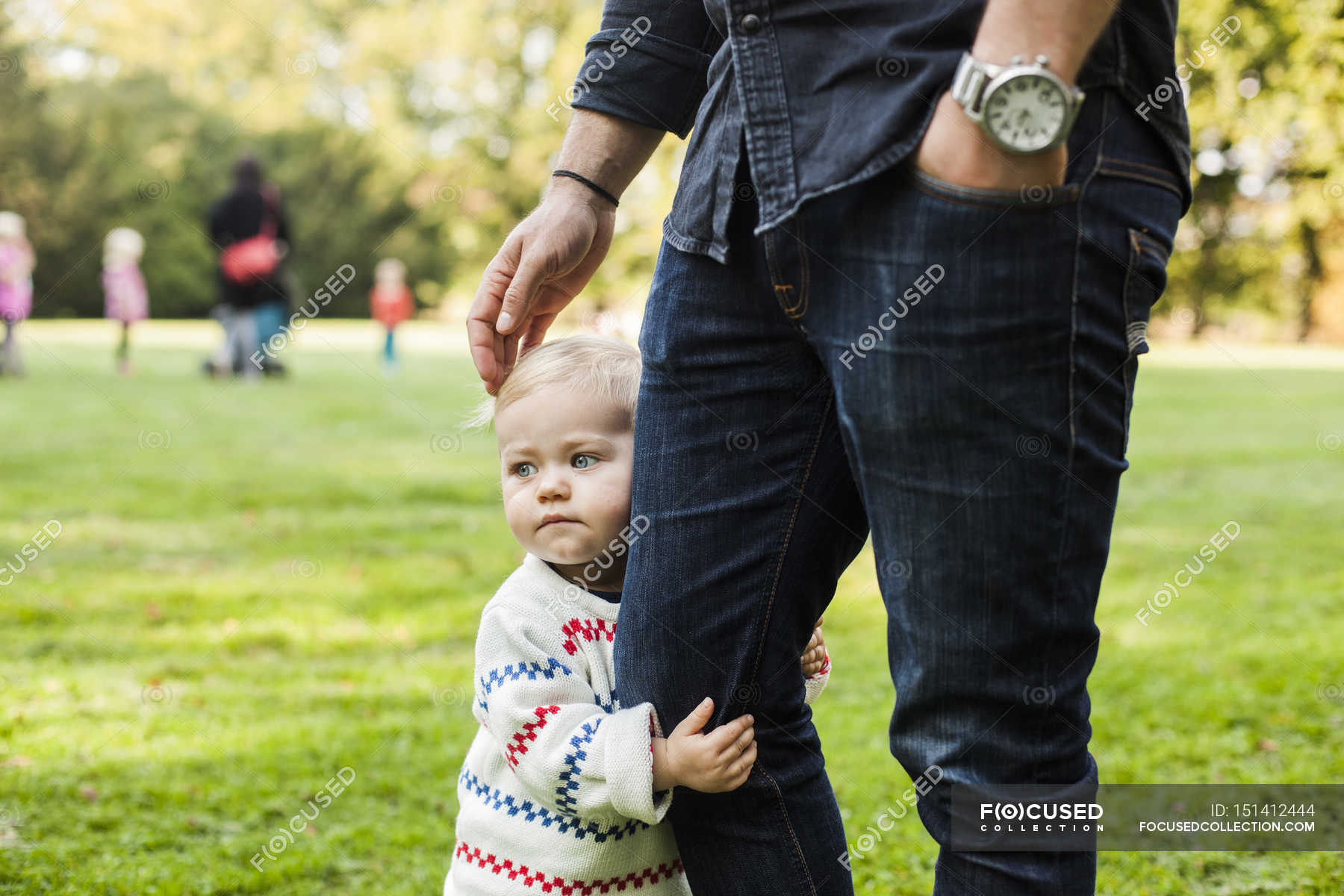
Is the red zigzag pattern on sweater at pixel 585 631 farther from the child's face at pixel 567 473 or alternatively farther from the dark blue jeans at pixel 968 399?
the dark blue jeans at pixel 968 399

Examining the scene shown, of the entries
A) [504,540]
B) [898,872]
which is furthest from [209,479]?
[898,872]

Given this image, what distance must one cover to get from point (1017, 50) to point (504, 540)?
4.79 m

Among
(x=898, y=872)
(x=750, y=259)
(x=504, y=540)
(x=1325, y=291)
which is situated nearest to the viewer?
(x=750, y=259)

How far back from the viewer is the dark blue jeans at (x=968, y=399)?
3.55ft

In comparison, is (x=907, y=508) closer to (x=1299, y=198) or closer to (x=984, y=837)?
(x=984, y=837)

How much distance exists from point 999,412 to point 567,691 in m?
0.83

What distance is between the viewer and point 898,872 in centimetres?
249

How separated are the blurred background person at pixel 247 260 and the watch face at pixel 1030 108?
11.9m

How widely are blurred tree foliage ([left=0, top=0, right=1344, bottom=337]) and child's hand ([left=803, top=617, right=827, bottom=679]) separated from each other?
21.2m

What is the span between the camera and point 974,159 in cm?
106

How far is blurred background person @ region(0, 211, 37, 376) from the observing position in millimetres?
12156

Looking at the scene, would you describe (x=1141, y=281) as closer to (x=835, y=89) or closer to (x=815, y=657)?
(x=835, y=89)
